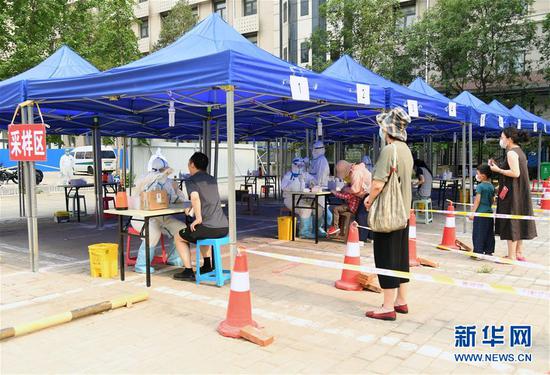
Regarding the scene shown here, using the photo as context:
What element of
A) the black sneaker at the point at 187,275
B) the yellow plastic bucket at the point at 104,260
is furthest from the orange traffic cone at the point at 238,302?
the yellow plastic bucket at the point at 104,260

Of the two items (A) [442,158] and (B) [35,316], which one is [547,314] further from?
(A) [442,158]

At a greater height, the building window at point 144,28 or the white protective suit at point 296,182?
the building window at point 144,28

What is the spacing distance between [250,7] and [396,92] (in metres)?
31.1

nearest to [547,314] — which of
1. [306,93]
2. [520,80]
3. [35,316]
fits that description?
[306,93]

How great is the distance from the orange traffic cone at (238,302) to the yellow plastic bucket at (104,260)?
8.07 ft

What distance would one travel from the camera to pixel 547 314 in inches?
180

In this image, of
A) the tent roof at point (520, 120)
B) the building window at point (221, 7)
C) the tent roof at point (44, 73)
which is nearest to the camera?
the tent roof at point (44, 73)

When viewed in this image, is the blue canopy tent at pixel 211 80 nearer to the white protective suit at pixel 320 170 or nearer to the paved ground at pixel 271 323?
the paved ground at pixel 271 323

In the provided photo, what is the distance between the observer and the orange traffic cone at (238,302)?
12.8ft

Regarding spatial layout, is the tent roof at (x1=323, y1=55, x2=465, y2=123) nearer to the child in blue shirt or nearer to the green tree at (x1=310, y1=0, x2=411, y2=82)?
the child in blue shirt

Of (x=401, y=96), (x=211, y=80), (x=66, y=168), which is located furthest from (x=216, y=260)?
(x=66, y=168)

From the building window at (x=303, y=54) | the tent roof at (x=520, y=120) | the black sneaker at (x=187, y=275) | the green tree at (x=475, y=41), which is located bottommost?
the black sneaker at (x=187, y=275)

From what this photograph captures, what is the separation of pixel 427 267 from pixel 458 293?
1.15 metres

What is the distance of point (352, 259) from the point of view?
535 centimetres
